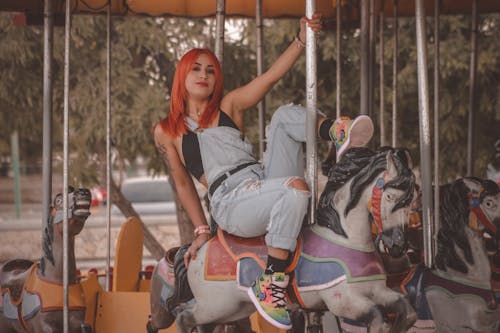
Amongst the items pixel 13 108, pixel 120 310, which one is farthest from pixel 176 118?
pixel 13 108

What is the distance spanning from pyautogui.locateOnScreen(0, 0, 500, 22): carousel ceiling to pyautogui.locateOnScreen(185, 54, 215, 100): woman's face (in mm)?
2214

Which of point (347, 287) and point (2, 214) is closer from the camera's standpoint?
point (347, 287)

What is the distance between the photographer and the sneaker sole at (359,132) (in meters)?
3.22

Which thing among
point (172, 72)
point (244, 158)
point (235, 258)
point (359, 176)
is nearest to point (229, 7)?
point (172, 72)

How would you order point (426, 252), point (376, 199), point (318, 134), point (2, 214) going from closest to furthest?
point (376, 199) → point (318, 134) → point (426, 252) → point (2, 214)

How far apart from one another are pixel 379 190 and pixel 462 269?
116 cm

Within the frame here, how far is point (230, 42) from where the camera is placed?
8664 millimetres

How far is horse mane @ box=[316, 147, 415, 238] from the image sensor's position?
319cm

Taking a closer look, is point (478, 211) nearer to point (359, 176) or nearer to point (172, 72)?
point (359, 176)

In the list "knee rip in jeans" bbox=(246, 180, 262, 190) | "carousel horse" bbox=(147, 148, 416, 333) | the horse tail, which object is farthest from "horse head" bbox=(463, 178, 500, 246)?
the horse tail

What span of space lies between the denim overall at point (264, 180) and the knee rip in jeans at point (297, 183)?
1 centimetres

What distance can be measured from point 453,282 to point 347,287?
104 centimetres

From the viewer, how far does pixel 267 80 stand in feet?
12.2

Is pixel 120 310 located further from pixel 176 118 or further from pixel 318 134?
pixel 318 134
